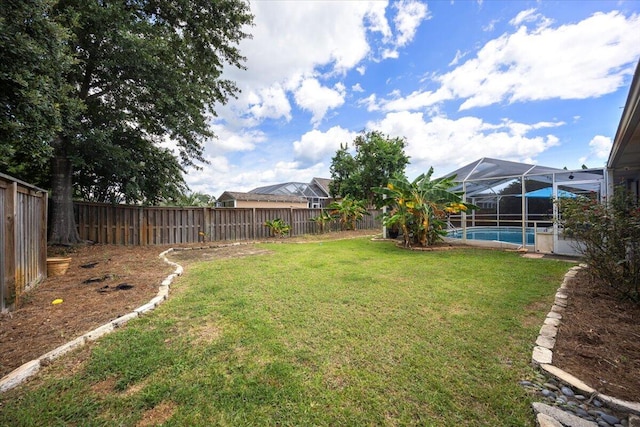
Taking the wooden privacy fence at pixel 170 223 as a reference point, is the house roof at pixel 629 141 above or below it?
above

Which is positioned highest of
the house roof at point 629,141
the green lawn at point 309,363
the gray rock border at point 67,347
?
the house roof at point 629,141

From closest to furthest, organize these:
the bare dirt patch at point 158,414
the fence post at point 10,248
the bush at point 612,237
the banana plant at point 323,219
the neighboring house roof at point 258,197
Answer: the bare dirt patch at point 158,414, the fence post at point 10,248, the bush at point 612,237, the banana plant at point 323,219, the neighboring house roof at point 258,197

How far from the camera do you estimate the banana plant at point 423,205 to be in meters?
9.30

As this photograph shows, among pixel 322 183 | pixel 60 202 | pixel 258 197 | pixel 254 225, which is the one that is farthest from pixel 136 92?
pixel 322 183

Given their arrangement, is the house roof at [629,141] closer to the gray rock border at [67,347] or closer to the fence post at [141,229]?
the gray rock border at [67,347]

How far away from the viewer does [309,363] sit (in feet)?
8.07

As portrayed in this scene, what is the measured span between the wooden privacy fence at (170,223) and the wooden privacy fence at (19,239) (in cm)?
525

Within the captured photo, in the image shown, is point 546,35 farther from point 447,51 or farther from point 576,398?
point 576,398

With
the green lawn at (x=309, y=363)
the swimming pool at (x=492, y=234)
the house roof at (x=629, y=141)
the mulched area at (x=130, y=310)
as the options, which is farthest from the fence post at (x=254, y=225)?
the house roof at (x=629, y=141)

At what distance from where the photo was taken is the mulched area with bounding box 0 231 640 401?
2.37 m

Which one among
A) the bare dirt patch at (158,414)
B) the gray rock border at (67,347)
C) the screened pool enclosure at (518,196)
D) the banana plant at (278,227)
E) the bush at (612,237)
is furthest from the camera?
the banana plant at (278,227)

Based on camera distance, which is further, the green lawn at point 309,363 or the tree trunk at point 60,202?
the tree trunk at point 60,202

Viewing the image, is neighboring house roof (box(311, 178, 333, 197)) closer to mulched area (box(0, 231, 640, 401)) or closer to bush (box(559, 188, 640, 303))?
mulched area (box(0, 231, 640, 401))

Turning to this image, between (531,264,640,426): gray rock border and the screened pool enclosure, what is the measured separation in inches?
122
